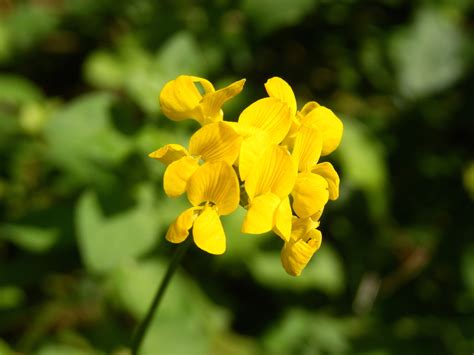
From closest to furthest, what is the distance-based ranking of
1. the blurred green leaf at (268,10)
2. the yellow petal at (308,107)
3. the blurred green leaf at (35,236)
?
the yellow petal at (308,107) → the blurred green leaf at (35,236) → the blurred green leaf at (268,10)

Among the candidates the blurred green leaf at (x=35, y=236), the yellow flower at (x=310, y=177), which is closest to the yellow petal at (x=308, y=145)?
the yellow flower at (x=310, y=177)

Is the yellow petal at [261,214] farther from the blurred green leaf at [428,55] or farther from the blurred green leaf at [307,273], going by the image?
the blurred green leaf at [428,55]

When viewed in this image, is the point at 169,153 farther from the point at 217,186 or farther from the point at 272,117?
the point at 272,117

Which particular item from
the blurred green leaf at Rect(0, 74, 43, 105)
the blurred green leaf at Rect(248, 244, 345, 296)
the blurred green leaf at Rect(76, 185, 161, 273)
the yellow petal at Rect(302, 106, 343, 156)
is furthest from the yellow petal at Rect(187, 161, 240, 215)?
the blurred green leaf at Rect(0, 74, 43, 105)

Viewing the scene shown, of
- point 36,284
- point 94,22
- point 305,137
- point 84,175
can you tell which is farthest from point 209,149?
point 94,22

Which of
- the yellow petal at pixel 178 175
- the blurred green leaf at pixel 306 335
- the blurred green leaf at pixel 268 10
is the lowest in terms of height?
the blurred green leaf at pixel 306 335

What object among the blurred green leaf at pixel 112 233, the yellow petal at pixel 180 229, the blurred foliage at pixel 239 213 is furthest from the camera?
the blurred foliage at pixel 239 213
